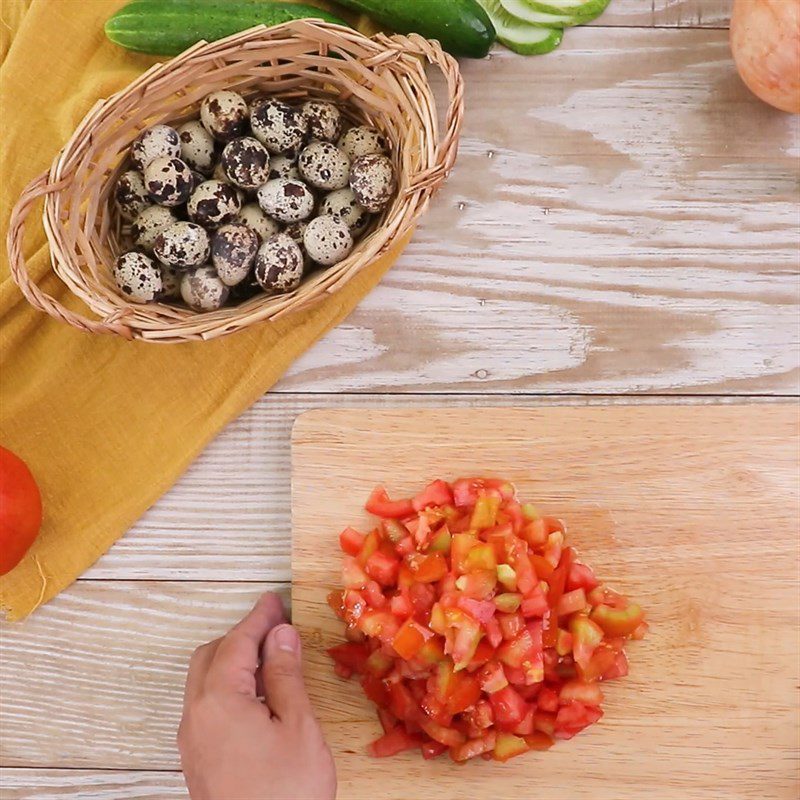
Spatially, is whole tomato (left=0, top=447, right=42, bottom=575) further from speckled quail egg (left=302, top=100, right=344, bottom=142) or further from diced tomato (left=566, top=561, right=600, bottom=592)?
diced tomato (left=566, top=561, right=600, bottom=592)

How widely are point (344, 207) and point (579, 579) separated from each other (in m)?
0.60

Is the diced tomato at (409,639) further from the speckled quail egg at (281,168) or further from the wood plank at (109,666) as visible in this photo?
the speckled quail egg at (281,168)

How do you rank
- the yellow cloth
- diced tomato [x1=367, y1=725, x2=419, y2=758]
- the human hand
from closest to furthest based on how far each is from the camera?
1. the human hand
2. diced tomato [x1=367, y1=725, x2=419, y2=758]
3. the yellow cloth

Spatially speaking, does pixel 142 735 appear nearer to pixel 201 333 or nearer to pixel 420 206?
pixel 201 333

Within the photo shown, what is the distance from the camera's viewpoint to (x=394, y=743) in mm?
1227

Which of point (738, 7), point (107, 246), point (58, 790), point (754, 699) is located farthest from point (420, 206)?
point (58, 790)

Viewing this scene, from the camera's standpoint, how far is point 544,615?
1.17 meters

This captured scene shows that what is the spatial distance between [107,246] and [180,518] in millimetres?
425

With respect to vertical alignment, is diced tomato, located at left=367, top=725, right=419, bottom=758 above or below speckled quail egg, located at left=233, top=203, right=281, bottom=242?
below

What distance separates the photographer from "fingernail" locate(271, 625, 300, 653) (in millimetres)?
1234

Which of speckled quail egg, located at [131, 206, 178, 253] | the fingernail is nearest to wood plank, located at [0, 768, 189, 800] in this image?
the fingernail

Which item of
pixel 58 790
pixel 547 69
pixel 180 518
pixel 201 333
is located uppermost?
pixel 547 69

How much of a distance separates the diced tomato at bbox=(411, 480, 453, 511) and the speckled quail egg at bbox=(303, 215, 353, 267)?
34 cm

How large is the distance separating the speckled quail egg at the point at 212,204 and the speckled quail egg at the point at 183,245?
0.02 m
